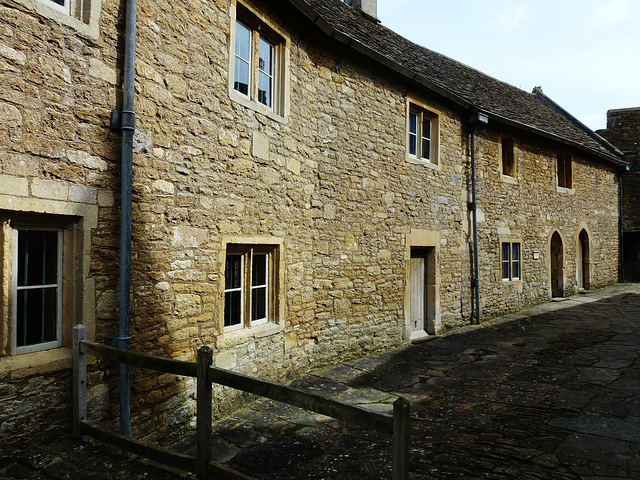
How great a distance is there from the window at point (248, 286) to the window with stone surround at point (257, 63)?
190 centimetres

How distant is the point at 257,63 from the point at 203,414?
173 inches

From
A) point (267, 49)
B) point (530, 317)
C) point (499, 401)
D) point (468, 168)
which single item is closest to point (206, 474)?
point (499, 401)

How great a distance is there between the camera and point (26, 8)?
11.2ft

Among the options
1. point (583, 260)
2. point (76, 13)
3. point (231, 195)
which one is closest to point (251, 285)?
point (231, 195)

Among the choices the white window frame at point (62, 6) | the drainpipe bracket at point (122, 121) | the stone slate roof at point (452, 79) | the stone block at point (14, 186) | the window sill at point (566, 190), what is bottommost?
the stone block at point (14, 186)

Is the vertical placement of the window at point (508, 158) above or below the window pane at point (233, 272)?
above

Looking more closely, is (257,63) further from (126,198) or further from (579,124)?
(579,124)

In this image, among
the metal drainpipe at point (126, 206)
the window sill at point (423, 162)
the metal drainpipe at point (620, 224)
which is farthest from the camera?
the metal drainpipe at point (620, 224)

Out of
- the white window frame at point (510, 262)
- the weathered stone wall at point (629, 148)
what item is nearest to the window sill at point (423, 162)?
the white window frame at point (510, 262)

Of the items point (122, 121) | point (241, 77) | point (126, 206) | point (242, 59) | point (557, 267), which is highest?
point (242, 59)

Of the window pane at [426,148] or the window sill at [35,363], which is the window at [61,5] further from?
the window pane at [426,148]

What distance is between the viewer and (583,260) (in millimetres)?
16547

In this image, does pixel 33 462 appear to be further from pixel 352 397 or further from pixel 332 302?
pixel 332 302

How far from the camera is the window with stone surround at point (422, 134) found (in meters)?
9.17
